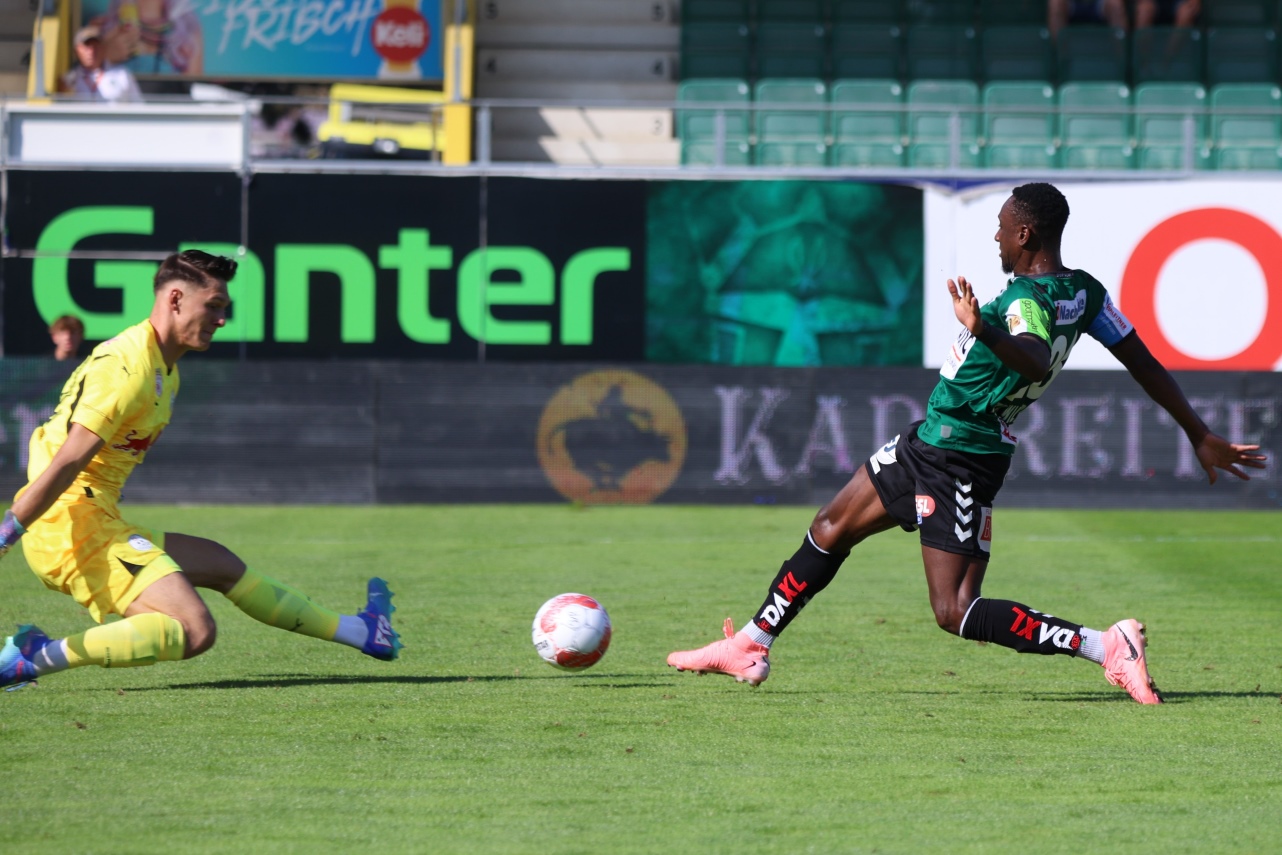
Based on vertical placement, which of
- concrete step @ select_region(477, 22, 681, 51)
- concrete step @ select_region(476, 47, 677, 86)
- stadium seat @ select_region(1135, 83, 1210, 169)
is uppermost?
concrete step @ select_region(477, 22, 681, 51)

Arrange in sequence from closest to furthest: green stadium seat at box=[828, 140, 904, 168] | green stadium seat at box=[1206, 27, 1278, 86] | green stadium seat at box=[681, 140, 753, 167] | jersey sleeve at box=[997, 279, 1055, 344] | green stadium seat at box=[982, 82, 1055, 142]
Answer: jersey sleeve at box=[997, 279, 1055, 344] < green stadium seat at box=[681, 140, 753, 167] < green stadium seat at box=[828, 140, 904, 168] < green stadium seat at box=[982, 82, 1055, 142] < green stadium seat at box=[1206, 27, 1278, 86]

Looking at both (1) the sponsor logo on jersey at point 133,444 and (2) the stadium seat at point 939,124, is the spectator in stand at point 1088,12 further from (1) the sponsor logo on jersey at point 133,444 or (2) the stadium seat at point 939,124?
(1) the sponsor logo on jersey at point 133,444

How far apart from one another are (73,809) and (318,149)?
47.4 feet

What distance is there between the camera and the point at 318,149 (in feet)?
59.9

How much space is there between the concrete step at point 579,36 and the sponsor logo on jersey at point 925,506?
16.9 metres

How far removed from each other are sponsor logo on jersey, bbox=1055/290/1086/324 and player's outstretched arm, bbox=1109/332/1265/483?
25cm

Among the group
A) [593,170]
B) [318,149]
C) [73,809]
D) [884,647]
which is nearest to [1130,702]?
[884,647]

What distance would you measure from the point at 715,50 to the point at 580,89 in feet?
6.32

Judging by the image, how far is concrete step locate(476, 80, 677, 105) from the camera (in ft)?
71.6

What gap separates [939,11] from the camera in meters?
22.2

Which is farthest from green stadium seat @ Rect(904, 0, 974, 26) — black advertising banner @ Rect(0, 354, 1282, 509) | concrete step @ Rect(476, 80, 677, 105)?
black advertising banner @ Rect(0, 354, 1282, 509)

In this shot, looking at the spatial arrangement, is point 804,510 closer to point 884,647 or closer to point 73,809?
point 884,647

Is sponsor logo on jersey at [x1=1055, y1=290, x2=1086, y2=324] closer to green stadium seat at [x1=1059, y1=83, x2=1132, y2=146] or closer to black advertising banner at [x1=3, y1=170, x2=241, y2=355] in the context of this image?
black advertising banner at [x1=3, y1=170, x2=241, y2=355]

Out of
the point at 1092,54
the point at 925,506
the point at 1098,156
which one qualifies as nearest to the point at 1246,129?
the point at 1098,156
